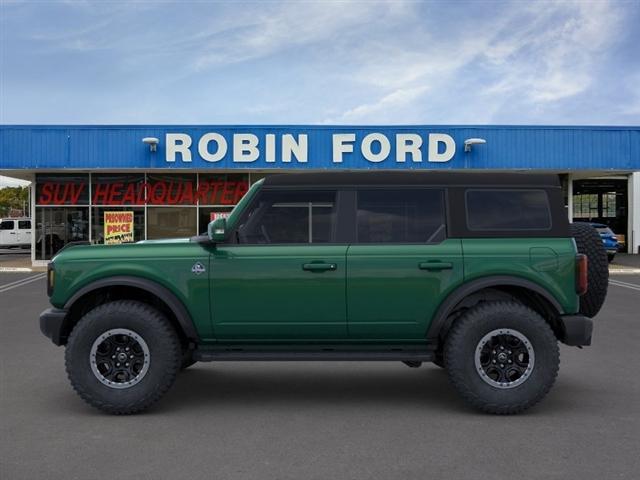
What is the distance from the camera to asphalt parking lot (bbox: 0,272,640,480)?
4016mm

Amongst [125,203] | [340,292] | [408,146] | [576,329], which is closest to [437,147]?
[408,146]

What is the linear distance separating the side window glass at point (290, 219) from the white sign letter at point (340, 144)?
690 inches

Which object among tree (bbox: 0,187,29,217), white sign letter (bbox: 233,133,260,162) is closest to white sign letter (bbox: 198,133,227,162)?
white sign letter (bbox: 233,133,260,162)

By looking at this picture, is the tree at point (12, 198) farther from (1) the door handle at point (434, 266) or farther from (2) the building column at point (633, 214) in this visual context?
(1) the door handle at point (434, 266)

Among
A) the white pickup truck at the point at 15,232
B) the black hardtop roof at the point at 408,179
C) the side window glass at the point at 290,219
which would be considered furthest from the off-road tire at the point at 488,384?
the white pickup truck at the point at 15,232

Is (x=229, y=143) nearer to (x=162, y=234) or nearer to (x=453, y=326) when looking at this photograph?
(x=162, y=234)

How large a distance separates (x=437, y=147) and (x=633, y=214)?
14.3 metres

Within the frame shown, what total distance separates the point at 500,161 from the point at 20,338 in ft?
60.3

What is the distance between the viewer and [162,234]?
2409 centimetres

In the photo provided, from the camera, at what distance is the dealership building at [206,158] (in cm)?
2259

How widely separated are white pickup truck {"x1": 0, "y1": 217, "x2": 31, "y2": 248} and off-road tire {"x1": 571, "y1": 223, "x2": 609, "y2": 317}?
37.8 m

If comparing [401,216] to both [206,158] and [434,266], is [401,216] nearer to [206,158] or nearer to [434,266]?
[434,266]

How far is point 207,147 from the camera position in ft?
74.2

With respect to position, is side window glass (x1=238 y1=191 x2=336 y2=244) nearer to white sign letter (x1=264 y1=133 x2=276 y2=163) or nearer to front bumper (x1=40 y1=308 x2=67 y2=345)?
front bumper (x1=40 y1=308 x2=67 y2=345)
